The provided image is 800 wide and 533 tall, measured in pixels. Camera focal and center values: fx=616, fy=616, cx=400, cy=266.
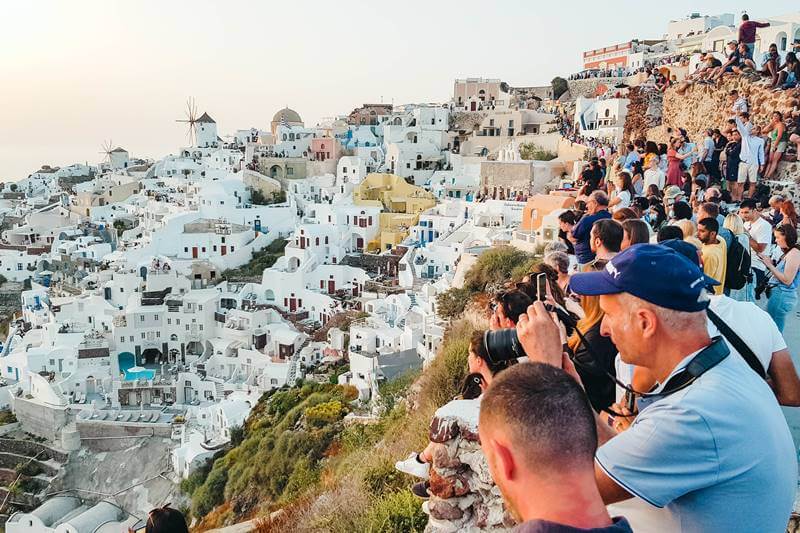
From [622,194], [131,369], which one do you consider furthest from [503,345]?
[131,369]

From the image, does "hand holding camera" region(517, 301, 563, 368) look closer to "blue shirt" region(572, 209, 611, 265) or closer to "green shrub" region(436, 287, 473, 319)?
"blue shirt" region(572, 209, 611, 265)

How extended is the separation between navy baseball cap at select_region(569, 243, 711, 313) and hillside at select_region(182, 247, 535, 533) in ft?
8.11

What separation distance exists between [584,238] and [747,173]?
474 cm

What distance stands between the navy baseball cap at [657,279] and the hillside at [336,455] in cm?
247

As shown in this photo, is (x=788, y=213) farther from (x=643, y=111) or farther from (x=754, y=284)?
(x=643, y=111)

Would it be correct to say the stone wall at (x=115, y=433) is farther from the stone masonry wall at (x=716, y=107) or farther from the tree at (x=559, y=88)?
the tree at (x=559, y=88)

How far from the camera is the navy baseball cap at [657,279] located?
Result: 5.99ft

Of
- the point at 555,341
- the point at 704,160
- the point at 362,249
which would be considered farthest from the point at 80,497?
the point at 555,341

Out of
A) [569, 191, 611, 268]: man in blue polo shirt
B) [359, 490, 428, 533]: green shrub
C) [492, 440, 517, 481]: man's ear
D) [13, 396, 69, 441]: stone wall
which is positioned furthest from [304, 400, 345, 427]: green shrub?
[13, 396, 69, 441]: stone wall

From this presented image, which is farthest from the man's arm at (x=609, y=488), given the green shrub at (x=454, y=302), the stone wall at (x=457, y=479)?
the green shrub at (x=454, y=302)

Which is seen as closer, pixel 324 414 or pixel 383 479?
pixel 383 479

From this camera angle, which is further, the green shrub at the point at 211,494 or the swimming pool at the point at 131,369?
the swimming pool at the point at 131,369

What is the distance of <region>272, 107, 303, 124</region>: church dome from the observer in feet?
178

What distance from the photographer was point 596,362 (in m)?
2.75
